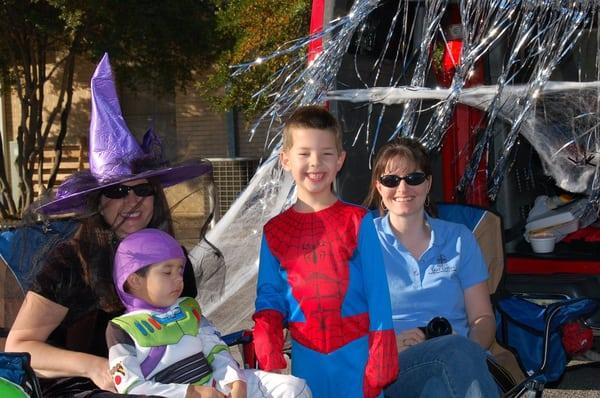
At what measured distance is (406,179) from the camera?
3182mm

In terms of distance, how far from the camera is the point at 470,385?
2621 millimetres

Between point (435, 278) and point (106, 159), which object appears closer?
point (106, 159)

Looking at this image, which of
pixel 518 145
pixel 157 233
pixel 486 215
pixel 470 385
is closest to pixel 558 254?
pixel 518 145

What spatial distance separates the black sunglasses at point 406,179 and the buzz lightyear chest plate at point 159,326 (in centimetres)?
91

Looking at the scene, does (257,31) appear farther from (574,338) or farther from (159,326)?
(159,326)

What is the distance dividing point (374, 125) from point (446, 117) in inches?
31.0

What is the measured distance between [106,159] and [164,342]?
0.68 metres

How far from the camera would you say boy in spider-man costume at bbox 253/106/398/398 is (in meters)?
2.71

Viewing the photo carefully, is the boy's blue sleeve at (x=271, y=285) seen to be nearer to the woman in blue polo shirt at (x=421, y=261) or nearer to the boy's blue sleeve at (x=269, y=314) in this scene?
the boy's blue sleeve at (x=269, y=314)

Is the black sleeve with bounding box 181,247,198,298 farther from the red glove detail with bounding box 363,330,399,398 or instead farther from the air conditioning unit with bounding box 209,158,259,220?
the air conditioning unit with bounding box 209,158,259,220

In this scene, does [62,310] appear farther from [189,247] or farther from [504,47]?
[504,47]

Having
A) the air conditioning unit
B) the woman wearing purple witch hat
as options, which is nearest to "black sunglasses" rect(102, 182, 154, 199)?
the woman wearing purple witch hat

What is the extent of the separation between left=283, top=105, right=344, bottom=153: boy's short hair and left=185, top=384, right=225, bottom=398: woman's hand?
32.0 inches

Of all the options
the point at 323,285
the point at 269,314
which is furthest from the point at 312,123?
the point at 269,314
